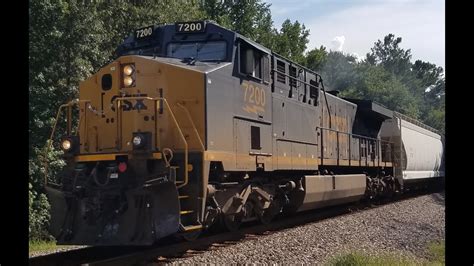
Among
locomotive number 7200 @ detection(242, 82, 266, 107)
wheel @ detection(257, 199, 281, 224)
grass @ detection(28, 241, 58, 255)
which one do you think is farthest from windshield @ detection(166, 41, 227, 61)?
grass @ detection(28, 241, 58, 255)

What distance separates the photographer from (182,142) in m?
8.16

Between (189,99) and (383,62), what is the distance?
94241mm

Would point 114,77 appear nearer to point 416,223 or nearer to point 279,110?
point 279,110

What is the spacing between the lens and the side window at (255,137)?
32.1ft

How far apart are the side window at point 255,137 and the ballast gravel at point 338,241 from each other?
160 centimetres

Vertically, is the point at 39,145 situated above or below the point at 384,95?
below

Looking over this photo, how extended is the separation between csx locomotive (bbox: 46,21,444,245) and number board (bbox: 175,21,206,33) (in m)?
0.02

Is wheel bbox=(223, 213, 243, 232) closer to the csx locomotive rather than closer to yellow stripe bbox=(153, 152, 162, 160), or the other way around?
the csx locomotive

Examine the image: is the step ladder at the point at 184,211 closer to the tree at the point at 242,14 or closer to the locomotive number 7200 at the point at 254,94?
the locomotive number 7200 at the point at 254,94

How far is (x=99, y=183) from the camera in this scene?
25.4 ft

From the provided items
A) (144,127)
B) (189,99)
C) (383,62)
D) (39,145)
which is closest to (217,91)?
(189,99)

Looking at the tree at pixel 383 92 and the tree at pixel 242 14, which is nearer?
the tree at pixel 242 14

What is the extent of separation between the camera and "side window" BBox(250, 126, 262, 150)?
9781mm

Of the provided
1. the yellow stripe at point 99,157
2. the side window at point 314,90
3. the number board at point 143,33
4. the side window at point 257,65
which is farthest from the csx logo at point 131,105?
the side window at point 314,90
